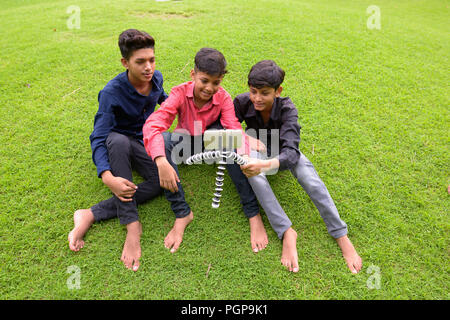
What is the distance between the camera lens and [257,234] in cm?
230

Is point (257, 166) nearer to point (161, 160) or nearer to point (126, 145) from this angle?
point (161, 160)

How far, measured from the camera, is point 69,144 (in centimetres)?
302

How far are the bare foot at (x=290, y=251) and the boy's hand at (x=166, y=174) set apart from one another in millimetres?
927

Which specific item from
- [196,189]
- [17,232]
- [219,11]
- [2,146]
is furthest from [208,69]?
[219,11]

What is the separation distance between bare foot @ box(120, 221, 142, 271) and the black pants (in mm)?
61

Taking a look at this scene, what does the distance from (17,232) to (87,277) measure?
2.42 feet

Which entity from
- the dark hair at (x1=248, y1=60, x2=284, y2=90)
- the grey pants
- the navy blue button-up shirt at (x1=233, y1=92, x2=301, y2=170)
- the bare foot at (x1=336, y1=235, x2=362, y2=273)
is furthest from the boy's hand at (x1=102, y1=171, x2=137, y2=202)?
the bare foot at (x1=336, y1=235, x2=362, y2=273)

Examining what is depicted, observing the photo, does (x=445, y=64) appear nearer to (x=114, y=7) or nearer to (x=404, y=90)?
(x=404, y=90)

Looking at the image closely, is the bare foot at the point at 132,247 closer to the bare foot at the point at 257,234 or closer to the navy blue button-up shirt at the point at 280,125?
the bare foot at the point at 257,234

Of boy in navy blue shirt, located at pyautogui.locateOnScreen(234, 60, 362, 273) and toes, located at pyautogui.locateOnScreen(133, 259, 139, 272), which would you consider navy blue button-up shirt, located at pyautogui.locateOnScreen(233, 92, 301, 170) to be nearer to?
boy in navy blue shirt, located at pyautogui.locateOnScreen(234, 60, 362, 273)

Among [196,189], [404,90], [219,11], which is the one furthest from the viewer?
[219,11]

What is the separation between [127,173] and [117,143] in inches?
9.6

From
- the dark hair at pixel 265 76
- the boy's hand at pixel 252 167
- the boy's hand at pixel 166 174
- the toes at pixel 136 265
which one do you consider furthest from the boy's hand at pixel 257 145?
the toes at pixel 136 265

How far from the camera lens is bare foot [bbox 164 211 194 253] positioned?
7.30 ft
